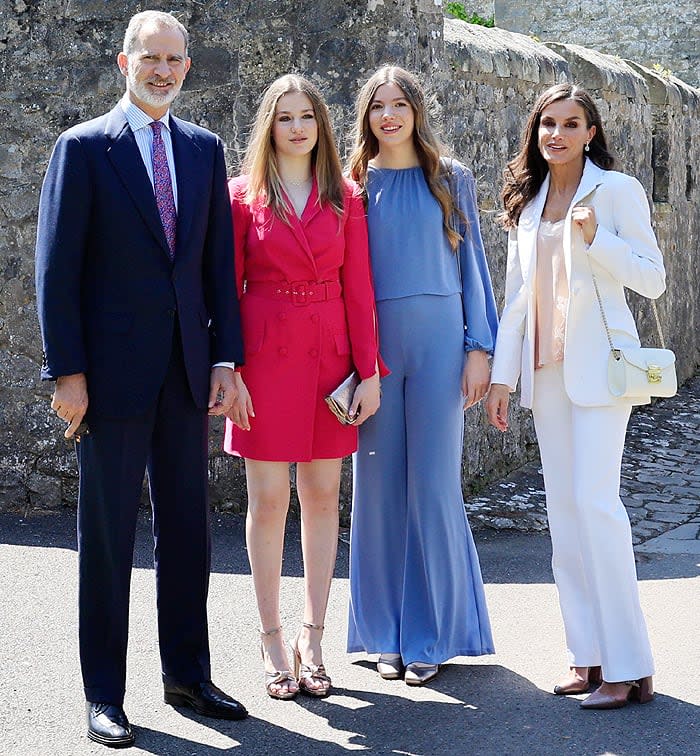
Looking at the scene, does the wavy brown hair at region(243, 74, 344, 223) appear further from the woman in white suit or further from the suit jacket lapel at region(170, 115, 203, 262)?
the woman in white suit

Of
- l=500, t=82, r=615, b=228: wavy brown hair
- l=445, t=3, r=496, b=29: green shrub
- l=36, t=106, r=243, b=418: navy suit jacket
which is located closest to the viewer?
l=36, t=106, r=243, b=418: navy suit jacket

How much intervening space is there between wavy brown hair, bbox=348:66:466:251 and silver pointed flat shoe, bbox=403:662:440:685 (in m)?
1.40

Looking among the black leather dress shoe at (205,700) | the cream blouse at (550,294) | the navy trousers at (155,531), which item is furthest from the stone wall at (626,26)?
the black leather dress shoe at (205,700)

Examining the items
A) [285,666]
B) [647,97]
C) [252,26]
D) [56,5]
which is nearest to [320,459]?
[285,666]

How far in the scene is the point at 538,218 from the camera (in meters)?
3.91

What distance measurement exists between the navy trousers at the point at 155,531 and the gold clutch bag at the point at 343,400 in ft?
1.38

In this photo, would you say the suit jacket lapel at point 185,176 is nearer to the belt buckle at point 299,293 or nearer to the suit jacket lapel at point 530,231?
the belt buckle at point 299,293

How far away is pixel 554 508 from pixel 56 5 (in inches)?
147

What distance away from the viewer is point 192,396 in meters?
3.63

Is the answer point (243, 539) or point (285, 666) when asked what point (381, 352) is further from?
point (243, 539)

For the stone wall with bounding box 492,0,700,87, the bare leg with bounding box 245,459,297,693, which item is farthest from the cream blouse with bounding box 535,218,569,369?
the stone wall with bounding box 492,0,700,87

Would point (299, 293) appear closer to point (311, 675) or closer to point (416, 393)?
point (416, 393)

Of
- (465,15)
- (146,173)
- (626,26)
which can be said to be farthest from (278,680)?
(465,15)

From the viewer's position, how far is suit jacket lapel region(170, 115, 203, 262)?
357 centimetres
